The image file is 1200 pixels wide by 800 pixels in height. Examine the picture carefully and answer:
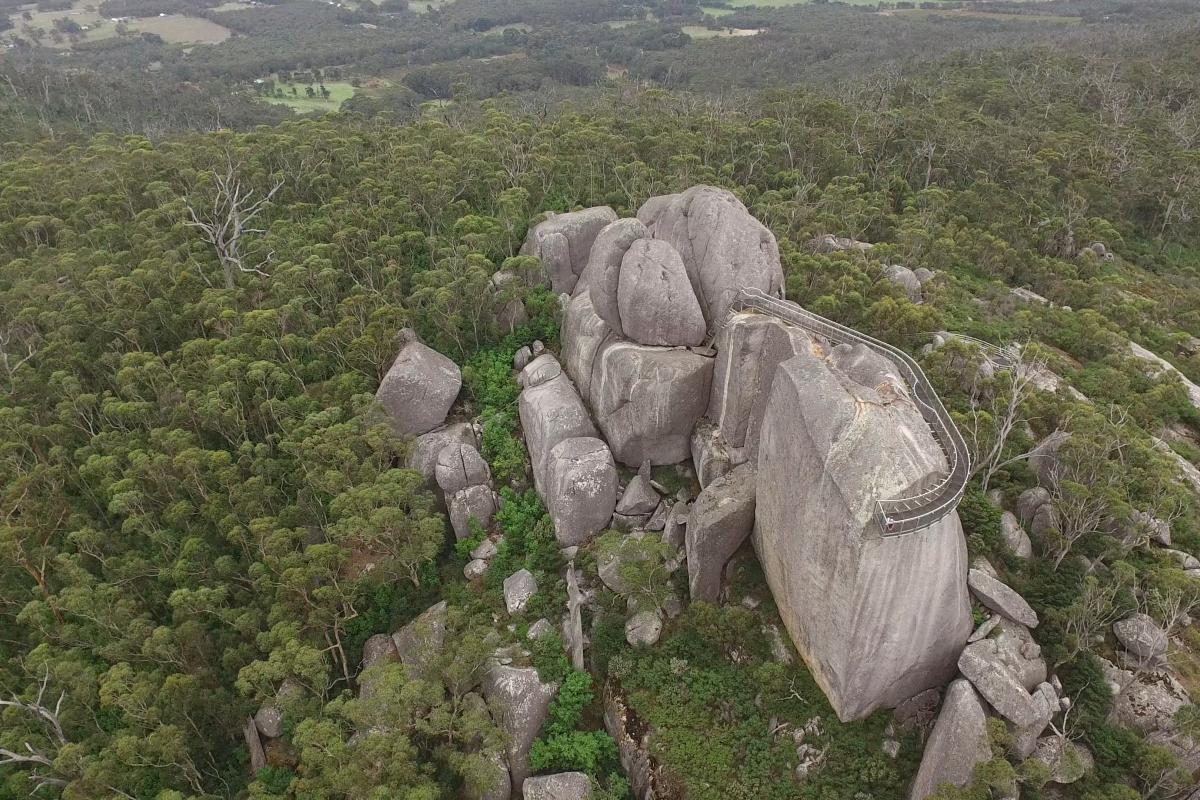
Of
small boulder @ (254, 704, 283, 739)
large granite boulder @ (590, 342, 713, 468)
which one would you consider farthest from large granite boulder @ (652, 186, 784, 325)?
small boulder @ (254, 704, 283, 739)

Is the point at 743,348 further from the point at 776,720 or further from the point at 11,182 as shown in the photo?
the point at 11,182

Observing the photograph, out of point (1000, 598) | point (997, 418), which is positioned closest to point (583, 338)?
point (997, 418)

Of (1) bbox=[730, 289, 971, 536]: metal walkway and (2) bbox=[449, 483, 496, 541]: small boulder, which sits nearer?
(1) bbox=[730, 289, 971, 536]: metal walkway

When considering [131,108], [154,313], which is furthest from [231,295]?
[131,108]

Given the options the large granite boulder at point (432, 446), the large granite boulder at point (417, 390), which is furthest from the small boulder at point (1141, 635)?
the large granite boulder at point (417, 390)

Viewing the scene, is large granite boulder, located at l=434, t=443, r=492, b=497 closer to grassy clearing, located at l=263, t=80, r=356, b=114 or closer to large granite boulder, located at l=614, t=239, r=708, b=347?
large granite boulder, located at l=614, t=239, r=708, b=347

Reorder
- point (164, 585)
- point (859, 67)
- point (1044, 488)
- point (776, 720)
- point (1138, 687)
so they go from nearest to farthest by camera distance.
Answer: point (1138, 687), point (776, 720), point (1044, 488), point (164, 585), point (859, 67)
